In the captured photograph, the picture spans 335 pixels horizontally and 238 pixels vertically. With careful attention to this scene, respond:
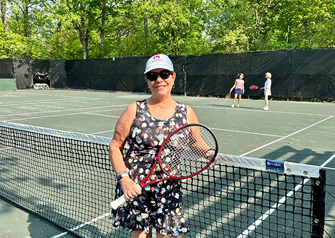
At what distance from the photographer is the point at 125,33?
4050 centimetres

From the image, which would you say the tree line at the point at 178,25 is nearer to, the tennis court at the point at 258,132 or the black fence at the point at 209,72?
the black fence at the point at 209,72

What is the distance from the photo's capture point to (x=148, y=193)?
2252 mm

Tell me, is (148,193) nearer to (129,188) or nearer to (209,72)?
(129,188)

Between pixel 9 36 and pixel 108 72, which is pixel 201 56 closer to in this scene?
pixel 108 72

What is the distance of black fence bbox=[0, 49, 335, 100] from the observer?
58.7 ft

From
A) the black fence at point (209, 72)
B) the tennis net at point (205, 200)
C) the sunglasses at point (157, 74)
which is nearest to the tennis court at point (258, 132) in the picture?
the tennis net at point (205, 200)

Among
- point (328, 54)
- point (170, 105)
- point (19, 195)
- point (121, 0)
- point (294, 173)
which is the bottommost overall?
point (19, 195)

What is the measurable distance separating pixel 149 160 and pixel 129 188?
26cm

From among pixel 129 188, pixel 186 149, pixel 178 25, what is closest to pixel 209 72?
pixel 178 25

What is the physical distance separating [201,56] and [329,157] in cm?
1640

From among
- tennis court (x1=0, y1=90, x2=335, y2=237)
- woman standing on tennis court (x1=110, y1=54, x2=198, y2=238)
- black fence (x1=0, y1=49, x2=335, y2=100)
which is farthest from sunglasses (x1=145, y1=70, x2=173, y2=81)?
black fence (x1=0, y1=49, x2=335, y2=100)

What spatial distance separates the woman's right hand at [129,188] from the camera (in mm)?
2070

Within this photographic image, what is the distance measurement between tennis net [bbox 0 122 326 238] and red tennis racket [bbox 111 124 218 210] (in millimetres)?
227

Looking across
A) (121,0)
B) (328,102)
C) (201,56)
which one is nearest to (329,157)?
(328,102)
